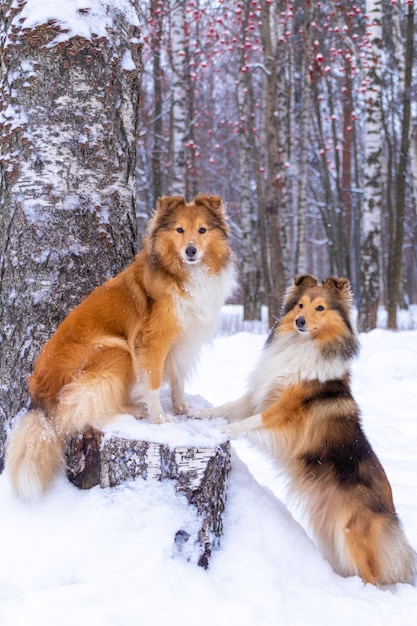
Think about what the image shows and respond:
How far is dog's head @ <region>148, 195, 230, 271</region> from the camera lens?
11.0 feet

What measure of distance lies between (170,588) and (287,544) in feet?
2.36

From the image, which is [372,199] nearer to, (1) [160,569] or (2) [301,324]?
(2) [301,324]

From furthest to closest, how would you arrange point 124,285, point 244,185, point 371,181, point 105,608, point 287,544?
point 244,185
point 371,181
point 124,285
point 287,544
point 105,608

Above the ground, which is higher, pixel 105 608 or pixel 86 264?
pixel 86 264

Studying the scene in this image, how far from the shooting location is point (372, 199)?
11.0 m

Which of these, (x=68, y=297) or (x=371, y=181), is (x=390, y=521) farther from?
(x=371, y=181)

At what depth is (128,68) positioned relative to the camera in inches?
140

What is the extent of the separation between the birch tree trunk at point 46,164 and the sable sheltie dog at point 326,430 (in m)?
1.22

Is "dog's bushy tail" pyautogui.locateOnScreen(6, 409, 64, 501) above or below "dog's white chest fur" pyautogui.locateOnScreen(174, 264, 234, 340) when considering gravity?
below

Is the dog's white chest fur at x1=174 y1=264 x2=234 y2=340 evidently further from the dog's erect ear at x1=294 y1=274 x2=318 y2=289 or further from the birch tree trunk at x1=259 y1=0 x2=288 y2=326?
the birch tree trunk at x1=259 y1=0 x2=288 y2=326

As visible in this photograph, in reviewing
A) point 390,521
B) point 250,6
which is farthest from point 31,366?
point 250,6

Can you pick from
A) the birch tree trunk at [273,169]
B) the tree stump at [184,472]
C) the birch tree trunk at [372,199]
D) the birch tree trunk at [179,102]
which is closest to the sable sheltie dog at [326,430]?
the tree stump at [184,472]

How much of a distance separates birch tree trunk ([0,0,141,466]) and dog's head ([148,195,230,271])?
424 millimetres

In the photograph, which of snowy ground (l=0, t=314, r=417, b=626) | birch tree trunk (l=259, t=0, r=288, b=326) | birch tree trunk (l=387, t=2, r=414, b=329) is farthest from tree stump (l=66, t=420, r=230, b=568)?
birch tree trunk (l=387, t=2, r=414, b=329)
